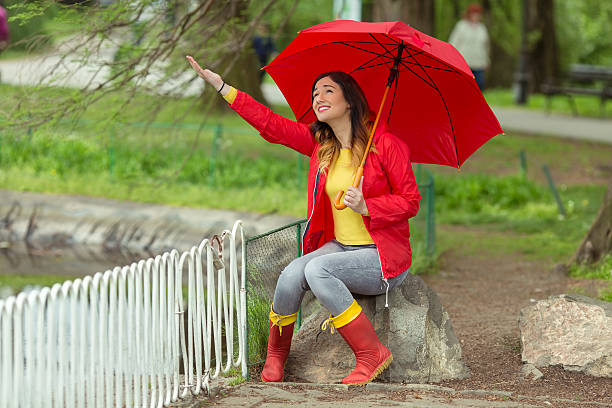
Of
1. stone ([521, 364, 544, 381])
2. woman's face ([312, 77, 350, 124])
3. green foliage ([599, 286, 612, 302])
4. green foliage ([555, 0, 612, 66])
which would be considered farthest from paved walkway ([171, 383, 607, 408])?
green foliage ([555, 0, 612, 66])

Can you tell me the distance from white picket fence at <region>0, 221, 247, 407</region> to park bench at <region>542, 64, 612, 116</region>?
15.7 m

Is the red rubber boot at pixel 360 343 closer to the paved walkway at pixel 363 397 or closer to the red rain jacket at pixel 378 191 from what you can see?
the paved walkway at pixel 363 397

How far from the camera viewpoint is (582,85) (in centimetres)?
2877

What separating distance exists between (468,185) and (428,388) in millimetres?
8347

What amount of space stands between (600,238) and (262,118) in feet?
15.0

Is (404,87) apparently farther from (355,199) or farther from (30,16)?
(30,16)

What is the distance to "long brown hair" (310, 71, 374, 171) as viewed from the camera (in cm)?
546

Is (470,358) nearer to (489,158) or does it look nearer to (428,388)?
(428,388)

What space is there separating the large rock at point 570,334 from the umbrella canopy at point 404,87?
1.10 metres

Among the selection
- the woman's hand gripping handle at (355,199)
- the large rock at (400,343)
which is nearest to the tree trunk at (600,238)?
the large rock at (400,343)

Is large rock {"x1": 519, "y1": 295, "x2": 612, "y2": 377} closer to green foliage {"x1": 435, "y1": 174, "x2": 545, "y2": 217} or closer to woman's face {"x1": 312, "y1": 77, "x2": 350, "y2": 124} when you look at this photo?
woman's face {"x1": 312, "y1": 77, "x2": 350, "y2": 124}

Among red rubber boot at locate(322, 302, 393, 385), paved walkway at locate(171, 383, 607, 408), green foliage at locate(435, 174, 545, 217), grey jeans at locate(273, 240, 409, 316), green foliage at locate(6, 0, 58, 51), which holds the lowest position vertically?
green foliage at locate(435, 174, 545, 217)

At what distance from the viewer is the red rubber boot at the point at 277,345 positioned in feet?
17.9

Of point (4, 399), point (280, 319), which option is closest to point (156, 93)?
point (280, 319)
